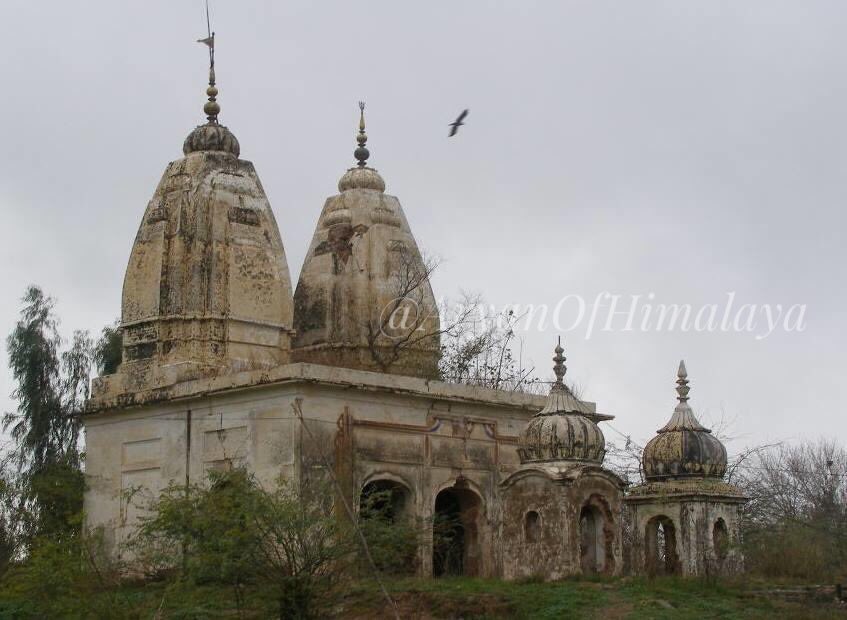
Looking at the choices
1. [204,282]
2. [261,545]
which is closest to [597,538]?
[261,545]

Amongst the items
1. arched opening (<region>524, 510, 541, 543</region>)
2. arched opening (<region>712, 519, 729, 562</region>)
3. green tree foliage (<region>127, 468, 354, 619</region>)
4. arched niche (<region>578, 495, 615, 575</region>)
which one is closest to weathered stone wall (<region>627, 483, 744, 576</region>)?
arched opening (<region>712, 519, 729, 562</region>)

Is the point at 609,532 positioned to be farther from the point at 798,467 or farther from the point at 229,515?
the point at 798,467

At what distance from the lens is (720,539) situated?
22.0 metres

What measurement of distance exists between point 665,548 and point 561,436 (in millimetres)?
2804

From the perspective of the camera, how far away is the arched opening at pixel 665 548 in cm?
2238

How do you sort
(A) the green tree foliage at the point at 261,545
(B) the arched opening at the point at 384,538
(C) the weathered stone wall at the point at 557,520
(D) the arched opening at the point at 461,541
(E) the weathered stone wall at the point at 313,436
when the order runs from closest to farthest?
(A) the green tree foliage at the point at 261,545 → (B) the arched opening at the point at 384,538 → (C) the weathered stone wall at the point at 557,520 → (E) the weathered stone wall at the point at 313,436 → (D) the arched opening at the point at 461,541

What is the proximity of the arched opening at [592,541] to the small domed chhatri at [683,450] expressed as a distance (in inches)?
54.2

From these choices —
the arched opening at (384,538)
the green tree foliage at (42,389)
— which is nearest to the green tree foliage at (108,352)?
the green tree foliage at (42,389)

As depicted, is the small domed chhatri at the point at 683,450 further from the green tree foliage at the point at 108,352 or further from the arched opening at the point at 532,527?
the green tree foliage at the point at 108,352

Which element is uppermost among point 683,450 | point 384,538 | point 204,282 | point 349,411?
point 204,282

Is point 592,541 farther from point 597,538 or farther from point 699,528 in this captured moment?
point 699,528

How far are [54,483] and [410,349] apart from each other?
6.70 meters

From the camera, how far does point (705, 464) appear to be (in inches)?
888

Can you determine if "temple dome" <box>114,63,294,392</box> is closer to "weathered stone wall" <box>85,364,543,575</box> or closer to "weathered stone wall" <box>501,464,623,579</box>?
"weathered stone wall" <box>85,364,543,575</box>
